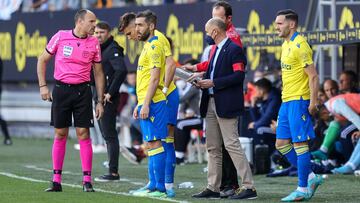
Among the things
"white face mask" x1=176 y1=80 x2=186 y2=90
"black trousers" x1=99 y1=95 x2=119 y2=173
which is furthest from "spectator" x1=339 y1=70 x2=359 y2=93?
"white face mask" x1=176 y1=80 x2=186 y2=90

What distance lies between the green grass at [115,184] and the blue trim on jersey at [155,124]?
2.14 ft

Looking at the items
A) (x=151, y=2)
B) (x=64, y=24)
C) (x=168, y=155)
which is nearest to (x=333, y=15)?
(x=168, y=155)

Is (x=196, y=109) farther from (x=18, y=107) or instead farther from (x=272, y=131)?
(x=18, y=107)

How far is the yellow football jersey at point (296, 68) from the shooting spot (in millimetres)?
11445

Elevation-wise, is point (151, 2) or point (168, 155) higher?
point (151, 2)

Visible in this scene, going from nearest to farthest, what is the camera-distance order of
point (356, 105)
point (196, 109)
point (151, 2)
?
1. point (356, 105)
2. point (196, 109)
3. point (151, 2)

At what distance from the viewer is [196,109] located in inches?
719

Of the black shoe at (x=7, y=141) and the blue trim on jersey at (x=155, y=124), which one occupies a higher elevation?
the blue trim on jersey at (x=155, y=124)

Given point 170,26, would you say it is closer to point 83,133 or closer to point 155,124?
point 83,133

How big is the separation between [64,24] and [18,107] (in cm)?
311

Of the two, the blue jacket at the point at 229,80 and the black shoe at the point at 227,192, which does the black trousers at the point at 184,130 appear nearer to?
the black shoe at the point at 227,192

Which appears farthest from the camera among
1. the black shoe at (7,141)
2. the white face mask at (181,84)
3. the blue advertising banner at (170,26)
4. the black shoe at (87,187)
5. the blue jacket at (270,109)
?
the black shoe at (7,141)

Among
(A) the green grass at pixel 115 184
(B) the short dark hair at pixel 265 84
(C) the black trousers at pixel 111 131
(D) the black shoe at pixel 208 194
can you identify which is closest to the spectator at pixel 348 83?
(B) the short dark hair at pixel 265 84

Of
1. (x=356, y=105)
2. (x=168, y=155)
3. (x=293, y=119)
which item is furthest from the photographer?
(x=356, y=105)
